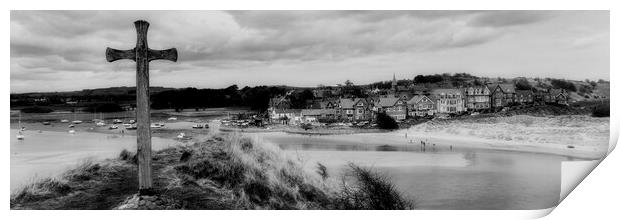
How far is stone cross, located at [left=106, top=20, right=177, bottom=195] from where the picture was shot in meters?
3.64

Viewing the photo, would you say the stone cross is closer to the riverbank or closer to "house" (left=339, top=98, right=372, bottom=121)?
the riverbank

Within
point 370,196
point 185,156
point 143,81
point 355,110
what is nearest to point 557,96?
point 355,110

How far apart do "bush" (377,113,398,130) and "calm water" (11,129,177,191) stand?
2.81 m

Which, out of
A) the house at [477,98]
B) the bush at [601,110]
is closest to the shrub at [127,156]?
the house at [477,98]

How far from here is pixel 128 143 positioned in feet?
16.0

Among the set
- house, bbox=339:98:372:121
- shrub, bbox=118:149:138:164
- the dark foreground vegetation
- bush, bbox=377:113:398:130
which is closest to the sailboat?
the dark foreground vegetation

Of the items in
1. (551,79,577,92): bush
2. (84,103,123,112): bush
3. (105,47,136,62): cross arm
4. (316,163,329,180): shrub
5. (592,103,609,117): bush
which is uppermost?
(105,47,136,62): cross arm

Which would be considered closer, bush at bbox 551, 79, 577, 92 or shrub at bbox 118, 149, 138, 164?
shrub at bbox 118, 149, 138, 164

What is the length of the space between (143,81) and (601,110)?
4.60 meters

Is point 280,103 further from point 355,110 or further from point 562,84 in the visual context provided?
point 562,84

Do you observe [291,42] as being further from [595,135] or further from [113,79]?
[595,135]

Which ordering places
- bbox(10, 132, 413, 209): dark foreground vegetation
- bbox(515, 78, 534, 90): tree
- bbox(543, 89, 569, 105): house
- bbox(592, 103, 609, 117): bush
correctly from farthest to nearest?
bbox(543, 89, 569, 105): house < bbox(515, 78, 534, 90): tree < bbox(592, 103, 609, 117): bush < bbox(10, 132, 413, 209): dark foreground vegetation
